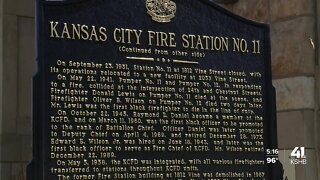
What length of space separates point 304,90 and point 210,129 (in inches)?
185

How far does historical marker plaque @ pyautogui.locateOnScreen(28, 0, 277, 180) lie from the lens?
6156 mm

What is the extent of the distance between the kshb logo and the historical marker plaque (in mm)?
3729

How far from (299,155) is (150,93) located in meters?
5.33

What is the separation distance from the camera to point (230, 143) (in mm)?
7234

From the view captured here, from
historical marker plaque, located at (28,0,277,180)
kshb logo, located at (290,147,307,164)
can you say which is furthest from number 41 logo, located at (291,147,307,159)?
historical marker plaque, located at (28,0,277,180)

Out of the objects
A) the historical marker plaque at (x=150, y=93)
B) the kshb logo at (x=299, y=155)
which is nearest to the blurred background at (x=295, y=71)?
the kshb logo at (x=299, y=155)

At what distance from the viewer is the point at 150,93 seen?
6664 millimetres

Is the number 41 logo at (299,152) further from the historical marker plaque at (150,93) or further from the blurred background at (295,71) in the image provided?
the historical marker plaque at (150,93)

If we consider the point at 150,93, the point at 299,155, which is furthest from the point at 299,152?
the point at 150,93

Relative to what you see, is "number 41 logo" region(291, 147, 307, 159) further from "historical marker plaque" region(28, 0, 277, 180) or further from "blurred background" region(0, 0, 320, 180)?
"historical marker plaque" region(28, 0, 277, 180)

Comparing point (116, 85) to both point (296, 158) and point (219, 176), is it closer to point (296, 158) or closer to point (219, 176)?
point (219, 176)

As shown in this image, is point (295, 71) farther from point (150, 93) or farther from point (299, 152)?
point (150, 93)

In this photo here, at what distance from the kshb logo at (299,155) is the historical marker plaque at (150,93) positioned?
373cm

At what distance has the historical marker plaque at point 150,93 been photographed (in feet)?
20.2
